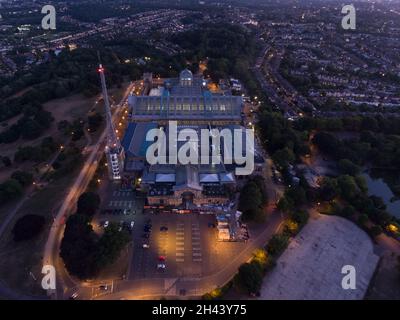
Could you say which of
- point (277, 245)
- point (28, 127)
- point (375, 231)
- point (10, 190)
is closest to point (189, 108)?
point (28, 127)

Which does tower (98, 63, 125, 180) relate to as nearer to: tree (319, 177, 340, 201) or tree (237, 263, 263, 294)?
tree (237, 263, 263, 294)

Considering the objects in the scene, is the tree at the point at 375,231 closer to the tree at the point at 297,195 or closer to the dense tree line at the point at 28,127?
the tree at the point at 297,195

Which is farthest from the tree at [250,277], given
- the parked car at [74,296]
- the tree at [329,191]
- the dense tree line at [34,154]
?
the dense tree line at [34,154]

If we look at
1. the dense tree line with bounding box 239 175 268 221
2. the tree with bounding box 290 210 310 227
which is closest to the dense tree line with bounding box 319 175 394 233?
the tree with bounding box 290 210 310 227

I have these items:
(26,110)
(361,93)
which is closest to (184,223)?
(26,110)

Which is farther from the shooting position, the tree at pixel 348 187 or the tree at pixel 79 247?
the tree at pixel 348 187
